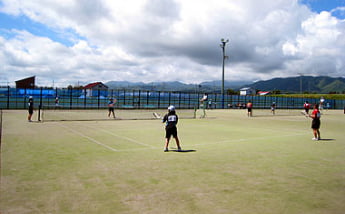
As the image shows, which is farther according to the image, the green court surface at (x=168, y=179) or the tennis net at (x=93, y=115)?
the tennis net at (x=93, y=115)

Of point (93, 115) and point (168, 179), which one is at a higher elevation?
point (93, 115)

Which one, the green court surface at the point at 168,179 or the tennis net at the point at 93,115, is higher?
the tennis net at the point at 93,115

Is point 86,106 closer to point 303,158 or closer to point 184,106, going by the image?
point 184,106

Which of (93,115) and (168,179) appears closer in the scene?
(168,179)

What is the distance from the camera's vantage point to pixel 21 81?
188 feet

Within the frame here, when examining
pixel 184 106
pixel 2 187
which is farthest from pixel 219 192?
pixel 184 106

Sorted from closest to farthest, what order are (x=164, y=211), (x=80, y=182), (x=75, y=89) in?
(x=164, y=211) → (x=80, y=182) → (x=75, y=89)

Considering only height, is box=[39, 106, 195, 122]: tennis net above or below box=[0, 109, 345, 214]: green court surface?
above

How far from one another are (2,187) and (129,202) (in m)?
2.68

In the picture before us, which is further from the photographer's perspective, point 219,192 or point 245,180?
point 245,180

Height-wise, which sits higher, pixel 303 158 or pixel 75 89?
pixel 75 89

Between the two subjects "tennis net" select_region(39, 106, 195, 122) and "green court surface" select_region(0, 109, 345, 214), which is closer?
"green court surface" select_region(0, 109, 345, 214)

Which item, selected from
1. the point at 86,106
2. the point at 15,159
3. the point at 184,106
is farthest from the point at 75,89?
the point at 15,159

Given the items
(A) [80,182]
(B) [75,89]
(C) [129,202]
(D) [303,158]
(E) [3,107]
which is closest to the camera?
(C) [129,202]
